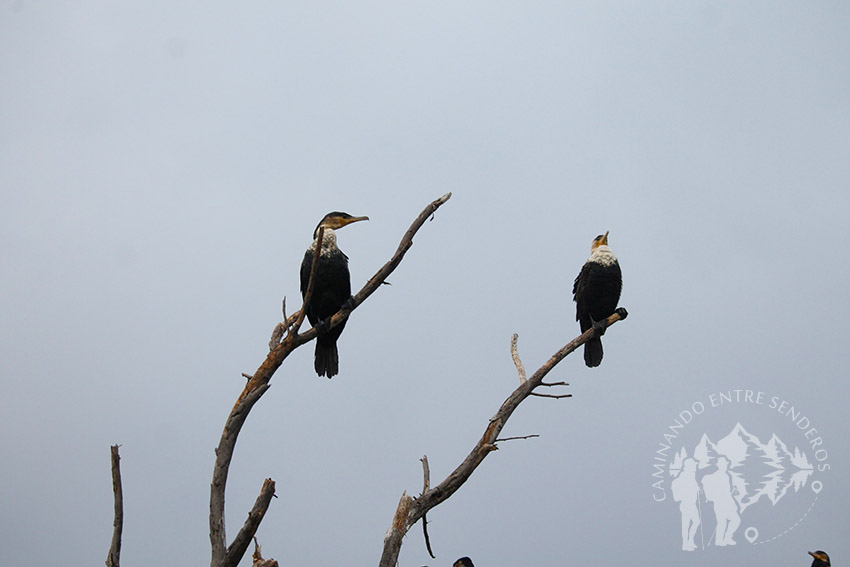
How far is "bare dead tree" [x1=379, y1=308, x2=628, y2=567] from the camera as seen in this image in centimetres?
357

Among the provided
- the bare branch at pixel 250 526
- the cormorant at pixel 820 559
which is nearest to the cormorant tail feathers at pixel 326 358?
the bare branch at pixel 250 526

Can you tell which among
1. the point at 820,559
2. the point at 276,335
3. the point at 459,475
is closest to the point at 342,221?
the point at 276,335

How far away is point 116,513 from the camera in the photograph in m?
3.70

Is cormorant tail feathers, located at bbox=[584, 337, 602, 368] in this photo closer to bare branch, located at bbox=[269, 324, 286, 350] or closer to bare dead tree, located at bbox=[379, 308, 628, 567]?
bare dead tree, located at bbox=[379, 308, 628, 567]

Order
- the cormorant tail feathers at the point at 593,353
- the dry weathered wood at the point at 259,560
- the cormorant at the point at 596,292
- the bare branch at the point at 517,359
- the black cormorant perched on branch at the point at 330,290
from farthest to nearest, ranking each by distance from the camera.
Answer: the cormorant at the point at 596,292
the cormorant tail feathers at the point at 593,353
the black cormorant perched on branch at the point at 330,290
the bare branch at the point at 517,359
the dry weathered wood at the point at 259,560

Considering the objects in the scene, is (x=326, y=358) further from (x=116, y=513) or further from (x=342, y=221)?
(x=116, y=513)

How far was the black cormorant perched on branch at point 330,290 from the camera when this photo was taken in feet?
15.7

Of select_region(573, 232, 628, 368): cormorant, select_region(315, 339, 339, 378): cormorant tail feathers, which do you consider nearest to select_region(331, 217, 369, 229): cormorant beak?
select_region(315, 339, 339, 378): cormorant tail feathers

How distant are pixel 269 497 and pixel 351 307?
1.23 metres

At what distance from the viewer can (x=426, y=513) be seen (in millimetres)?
3795

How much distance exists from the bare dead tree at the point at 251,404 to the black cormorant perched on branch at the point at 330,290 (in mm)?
618

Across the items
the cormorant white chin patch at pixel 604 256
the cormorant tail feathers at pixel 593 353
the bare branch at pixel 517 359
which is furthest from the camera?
the cormorant white chin patch at pixel 604 256

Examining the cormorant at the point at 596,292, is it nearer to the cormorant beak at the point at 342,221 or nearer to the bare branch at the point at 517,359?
the bare branch at the point at 517,359

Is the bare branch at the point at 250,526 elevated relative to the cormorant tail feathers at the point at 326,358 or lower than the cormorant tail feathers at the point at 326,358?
lower
